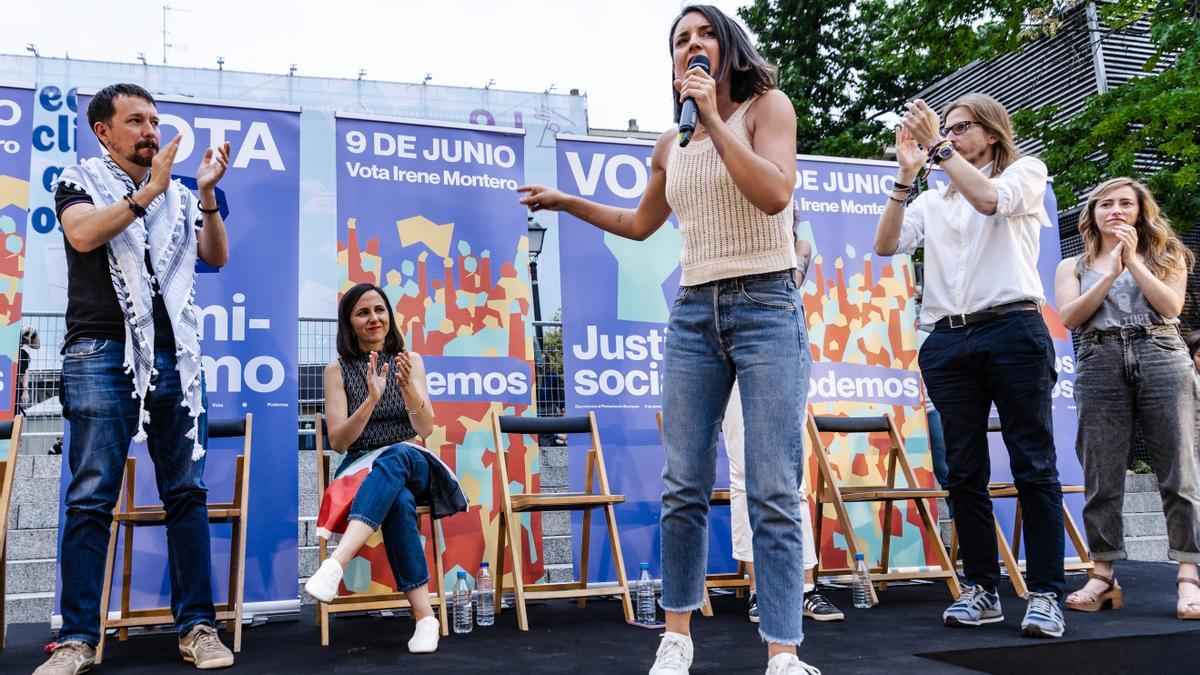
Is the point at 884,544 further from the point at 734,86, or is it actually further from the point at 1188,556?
the point at 734,86

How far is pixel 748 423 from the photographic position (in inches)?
77.8

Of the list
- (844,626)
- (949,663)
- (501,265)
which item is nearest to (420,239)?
(501,265)

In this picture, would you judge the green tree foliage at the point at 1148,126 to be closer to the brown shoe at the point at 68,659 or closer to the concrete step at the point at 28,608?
the brown shoe at the point at 68,659

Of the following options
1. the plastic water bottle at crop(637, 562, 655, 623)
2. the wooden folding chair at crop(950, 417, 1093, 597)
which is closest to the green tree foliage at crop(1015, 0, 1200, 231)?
the wooden folding chair at crop(950, 417, 1093, 597)

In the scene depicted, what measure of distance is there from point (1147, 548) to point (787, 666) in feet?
16.1

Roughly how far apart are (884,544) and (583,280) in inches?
78.2

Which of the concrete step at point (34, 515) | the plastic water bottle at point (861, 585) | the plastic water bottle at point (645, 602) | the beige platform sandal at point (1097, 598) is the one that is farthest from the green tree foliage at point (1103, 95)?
the concrete step at point (34, 515)

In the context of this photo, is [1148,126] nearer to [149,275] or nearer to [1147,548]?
[1147,548]

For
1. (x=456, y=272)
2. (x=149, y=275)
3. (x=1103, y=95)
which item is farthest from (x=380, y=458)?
(x=1103, y=95)

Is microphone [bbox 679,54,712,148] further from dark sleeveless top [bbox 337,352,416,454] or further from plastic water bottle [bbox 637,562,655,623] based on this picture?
plastic water bottle [bbox 637,562,655,623]

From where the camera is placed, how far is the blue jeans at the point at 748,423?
192 centimetres

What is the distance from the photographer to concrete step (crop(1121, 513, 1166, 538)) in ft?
18.7

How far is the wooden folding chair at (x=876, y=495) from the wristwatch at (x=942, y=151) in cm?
160

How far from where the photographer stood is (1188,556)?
11.0 ft
